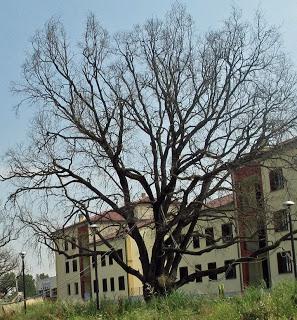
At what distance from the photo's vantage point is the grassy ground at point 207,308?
13.1 meters

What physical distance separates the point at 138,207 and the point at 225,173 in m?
Answer: 4.87

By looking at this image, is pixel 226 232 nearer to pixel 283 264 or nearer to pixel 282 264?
pixel 283 264

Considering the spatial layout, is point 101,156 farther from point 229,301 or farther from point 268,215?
point 229,301

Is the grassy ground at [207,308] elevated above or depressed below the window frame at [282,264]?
below

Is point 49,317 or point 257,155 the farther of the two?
point 257,155

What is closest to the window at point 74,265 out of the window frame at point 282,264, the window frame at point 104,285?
the window frame at point 104,285

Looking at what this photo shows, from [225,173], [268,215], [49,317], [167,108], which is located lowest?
[49,317]

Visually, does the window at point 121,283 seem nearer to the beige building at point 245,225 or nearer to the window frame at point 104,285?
the window frame at point 104,285

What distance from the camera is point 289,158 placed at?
27.7 metres

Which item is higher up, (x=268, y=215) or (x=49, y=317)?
(x=268, y=215)

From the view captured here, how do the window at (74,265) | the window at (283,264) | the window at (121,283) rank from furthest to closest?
the window at (74,265)
the window at (121,283)
the window at (283,264)

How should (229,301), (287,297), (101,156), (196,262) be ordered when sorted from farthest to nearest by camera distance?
(196,262), (101,156), (229,301), (287,297)

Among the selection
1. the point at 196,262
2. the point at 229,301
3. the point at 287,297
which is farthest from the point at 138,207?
the point at 196,262

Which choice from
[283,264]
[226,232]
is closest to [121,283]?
[283,264]
